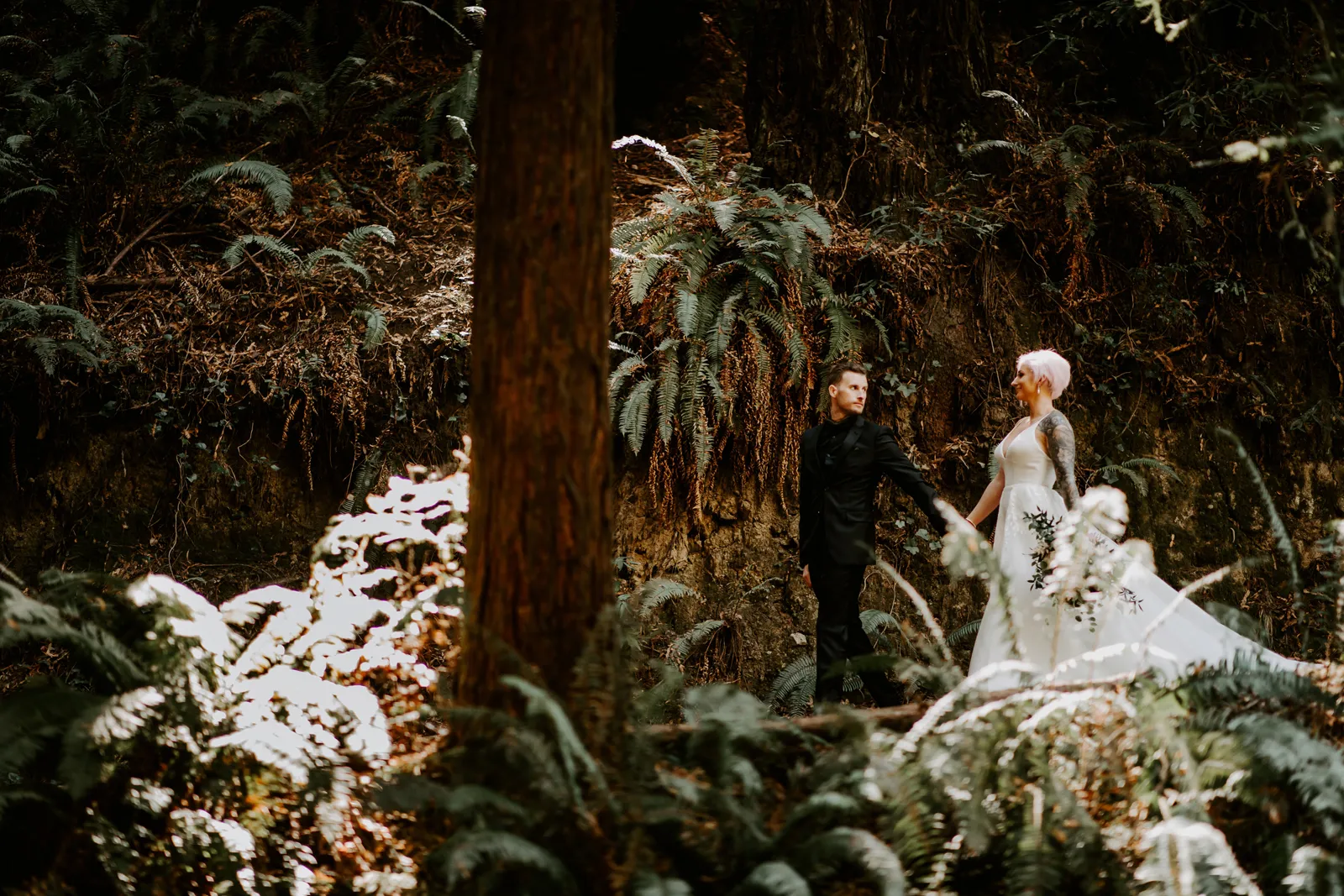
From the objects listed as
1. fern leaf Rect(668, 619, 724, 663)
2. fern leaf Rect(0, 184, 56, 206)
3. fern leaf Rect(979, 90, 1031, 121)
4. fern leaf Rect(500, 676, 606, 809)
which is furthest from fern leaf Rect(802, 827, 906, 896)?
fern leaf Rect(0, 184, 56, 206)

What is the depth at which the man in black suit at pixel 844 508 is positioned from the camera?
216 inches

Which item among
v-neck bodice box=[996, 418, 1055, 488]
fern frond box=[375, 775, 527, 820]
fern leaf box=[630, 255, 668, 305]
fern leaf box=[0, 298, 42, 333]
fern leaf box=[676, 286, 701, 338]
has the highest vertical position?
fern leaf box=[630, 255, 668, 305]

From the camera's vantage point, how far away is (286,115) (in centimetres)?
839

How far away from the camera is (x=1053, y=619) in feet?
14.5

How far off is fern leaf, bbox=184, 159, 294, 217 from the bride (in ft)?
18.5

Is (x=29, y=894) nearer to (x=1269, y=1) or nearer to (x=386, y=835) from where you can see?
(x=386, y=835)

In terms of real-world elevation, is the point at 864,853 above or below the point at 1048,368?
below

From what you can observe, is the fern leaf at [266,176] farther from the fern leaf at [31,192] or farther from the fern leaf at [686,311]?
the fern leaf at [686,311]

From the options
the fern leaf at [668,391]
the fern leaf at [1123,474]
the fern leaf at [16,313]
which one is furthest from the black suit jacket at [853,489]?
the fern leaf at [16,313]

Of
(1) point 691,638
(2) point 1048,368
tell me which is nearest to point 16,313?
(1) point 691,638

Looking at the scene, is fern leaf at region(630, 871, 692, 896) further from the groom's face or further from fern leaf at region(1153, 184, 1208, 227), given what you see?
fern leaf at region(1153, 184, 1208, 227)

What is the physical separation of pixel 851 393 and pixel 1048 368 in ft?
4.04

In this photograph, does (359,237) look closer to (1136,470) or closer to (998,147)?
(998,147)

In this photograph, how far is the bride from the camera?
15.4 feet
